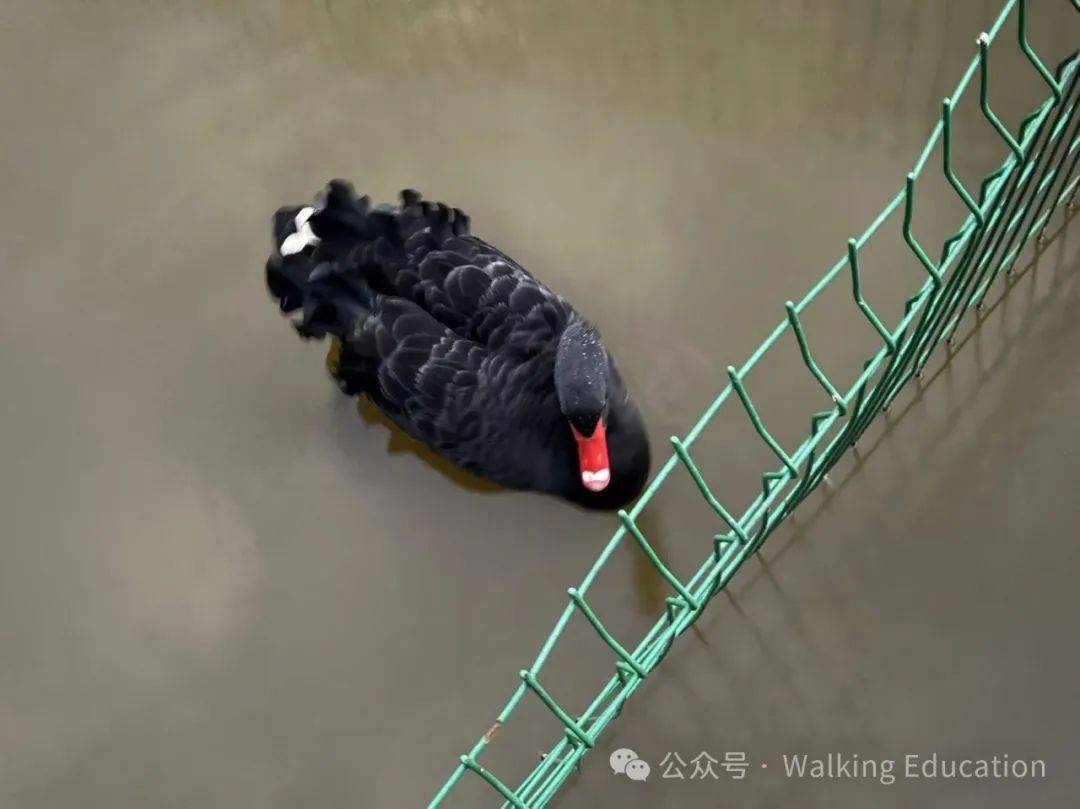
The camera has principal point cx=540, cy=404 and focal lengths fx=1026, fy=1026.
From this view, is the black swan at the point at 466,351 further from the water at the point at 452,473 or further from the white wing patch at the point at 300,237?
the water at the point at 452,473

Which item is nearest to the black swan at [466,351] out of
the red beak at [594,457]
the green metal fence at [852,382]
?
the red beak at [594,457]

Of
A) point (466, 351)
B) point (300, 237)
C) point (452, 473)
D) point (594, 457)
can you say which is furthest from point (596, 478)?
point (300, 237)

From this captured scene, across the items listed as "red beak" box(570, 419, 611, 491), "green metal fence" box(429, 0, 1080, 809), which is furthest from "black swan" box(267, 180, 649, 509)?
"green metal fence" box(429, 0, 1080, 809)

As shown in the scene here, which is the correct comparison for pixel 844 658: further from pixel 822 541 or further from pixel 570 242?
pixel 570 242

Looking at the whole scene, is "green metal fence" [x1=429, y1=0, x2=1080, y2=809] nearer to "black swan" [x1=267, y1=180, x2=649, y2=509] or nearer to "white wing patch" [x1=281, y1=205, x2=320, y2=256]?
"black swan" [x1=267, y1=180, x2=649, y2=509]

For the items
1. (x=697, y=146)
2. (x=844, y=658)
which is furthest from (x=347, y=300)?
(x=844, y=658)
